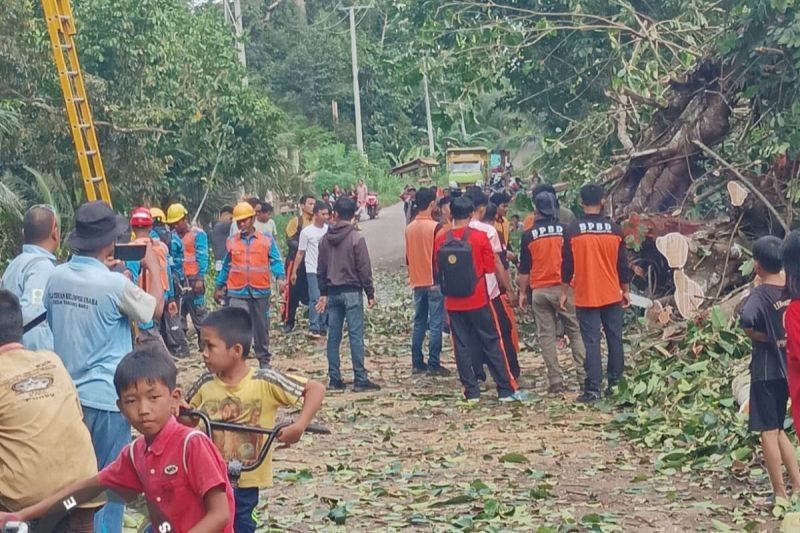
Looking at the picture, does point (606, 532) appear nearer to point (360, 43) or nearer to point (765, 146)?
point (765, 146)

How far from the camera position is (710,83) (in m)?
16.1

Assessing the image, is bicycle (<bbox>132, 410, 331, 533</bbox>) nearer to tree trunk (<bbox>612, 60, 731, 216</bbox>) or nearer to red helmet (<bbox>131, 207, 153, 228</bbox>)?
red helmet (<bbox>131, 207, 153, 228</bbox>)

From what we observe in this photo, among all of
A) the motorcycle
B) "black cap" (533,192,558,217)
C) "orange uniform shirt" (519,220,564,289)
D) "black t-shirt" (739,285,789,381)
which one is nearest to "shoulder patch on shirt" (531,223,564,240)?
"orange uniform shirt" (519,220,564,289)

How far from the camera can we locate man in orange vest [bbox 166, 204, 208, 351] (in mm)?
16875

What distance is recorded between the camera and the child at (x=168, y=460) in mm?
4625

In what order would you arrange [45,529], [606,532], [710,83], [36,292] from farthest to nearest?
[710,83]
[606,532]
[36,292]
[45,529]

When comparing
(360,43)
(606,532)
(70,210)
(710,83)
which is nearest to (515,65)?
(710,83)

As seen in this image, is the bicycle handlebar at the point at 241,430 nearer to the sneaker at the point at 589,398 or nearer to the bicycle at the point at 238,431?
the bicycle at the point at 238,431

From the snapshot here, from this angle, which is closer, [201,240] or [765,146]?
[765,146]

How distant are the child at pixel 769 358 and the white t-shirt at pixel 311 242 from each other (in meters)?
10.4

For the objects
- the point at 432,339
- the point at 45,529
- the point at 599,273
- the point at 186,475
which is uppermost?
the point at 186,475

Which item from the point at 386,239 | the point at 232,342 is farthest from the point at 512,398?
the point at 386,239

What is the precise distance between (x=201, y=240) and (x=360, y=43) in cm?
5114

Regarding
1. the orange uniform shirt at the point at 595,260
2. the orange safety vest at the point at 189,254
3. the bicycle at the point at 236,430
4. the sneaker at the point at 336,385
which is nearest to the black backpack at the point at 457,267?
the orange uniform shirt at the point at 595,260
